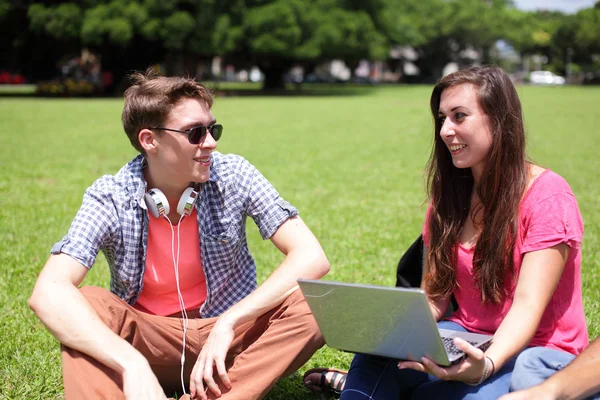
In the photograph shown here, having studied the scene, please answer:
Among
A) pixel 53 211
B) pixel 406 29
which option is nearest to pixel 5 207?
pixel 53 211

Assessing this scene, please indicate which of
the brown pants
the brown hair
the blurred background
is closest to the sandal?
the brown pants

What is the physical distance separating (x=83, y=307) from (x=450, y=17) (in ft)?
252

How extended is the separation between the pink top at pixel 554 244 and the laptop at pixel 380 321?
0.82 feet

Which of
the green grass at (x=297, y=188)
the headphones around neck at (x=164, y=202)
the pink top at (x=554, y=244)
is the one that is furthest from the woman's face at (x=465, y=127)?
the headphones around neck at (x=164, y=202)

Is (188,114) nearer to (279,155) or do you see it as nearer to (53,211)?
(53,211)

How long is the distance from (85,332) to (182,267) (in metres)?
0.70

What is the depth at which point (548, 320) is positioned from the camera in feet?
9.16

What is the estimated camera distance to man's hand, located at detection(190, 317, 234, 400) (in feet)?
9.14

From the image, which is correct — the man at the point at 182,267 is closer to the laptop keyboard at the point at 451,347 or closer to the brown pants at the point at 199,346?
the brown pants at the point at 199,346

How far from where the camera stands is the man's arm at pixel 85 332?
2.61 metres

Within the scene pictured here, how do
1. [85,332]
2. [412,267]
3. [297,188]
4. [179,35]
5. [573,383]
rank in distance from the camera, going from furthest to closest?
[179,35] → [297,188] → [412,267] → [85,332] → [573,383]

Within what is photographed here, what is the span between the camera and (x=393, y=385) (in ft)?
9.07

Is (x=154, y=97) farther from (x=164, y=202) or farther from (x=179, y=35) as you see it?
(x=179, y=35)

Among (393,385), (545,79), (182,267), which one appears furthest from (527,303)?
(545,79)
